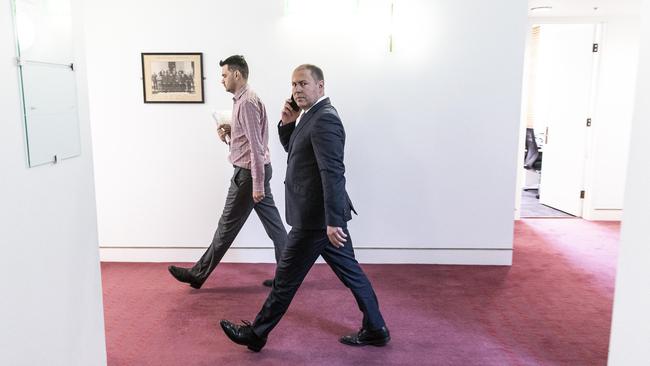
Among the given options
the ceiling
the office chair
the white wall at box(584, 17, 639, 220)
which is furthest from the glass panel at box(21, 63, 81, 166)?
the office chair

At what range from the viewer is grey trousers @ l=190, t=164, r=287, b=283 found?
11.9 ft

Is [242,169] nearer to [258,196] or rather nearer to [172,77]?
[258,196]

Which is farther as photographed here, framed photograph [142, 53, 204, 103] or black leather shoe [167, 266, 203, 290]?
framed photograph [142, 53, 204, 103]

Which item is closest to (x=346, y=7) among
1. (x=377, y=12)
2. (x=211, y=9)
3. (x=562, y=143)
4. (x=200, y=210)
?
(x=377, y=12)

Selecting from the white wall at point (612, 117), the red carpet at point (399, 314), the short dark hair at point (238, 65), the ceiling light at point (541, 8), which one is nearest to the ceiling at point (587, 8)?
the ceiling light at point (541, 8)

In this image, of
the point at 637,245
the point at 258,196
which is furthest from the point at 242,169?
the point at 637,245

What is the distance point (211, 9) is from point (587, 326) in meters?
3.71

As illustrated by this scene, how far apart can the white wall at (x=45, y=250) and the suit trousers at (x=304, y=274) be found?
884 mm

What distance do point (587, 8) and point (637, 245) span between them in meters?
4.91

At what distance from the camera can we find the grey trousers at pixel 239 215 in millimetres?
3623

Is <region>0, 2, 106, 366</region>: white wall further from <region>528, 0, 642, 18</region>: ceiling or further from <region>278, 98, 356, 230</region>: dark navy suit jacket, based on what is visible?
<region>528, 0, 642, 18</region>: ceiling

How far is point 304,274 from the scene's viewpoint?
2.78m

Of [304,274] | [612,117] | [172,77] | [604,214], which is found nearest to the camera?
[304,274]

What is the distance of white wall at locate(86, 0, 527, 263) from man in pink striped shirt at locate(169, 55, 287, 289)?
68 cm
